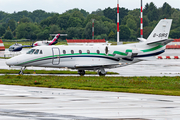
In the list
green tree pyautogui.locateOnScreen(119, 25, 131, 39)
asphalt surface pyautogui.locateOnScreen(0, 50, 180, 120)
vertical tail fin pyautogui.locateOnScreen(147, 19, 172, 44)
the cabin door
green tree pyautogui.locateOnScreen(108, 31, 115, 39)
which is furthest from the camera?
green tree pyautogui.locateOnScreen(119, 25, 131, 39)

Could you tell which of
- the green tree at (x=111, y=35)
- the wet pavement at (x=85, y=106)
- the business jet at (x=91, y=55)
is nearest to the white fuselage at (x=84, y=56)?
the business jet at (x=91, y=55)

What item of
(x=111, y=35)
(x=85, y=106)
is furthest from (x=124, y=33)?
(x=85, y=106)

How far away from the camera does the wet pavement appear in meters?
13.9

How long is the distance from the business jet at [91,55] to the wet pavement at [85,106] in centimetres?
1285

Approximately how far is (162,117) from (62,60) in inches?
844

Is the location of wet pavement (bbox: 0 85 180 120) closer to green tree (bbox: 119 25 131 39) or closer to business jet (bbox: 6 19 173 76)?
business jet (bbox: 6 19 173 76)

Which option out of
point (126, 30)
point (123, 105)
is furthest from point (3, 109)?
point (126, 30)

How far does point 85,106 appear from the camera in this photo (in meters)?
16.2

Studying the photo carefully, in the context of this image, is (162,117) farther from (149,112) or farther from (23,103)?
(23,103)

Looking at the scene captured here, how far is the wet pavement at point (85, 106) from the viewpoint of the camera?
1386 cm

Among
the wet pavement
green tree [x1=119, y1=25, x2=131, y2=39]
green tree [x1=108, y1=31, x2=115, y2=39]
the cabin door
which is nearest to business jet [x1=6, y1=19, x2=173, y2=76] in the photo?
the cabin door

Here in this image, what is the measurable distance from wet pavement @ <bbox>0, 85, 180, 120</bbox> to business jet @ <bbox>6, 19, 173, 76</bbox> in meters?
12.8

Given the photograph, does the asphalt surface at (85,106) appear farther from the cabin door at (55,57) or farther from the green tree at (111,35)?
the green tree at (111,35)

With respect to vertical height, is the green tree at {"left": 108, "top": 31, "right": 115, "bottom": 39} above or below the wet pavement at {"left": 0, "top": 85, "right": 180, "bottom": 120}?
below
